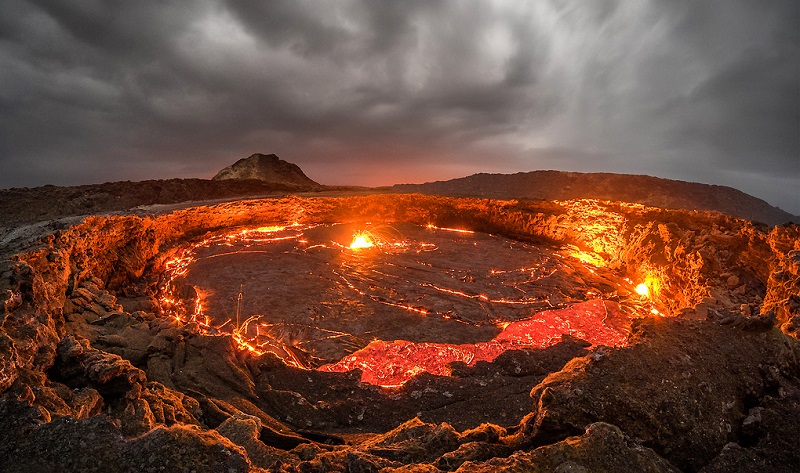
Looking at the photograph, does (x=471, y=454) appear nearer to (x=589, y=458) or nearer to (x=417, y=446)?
(x=417, y=446)

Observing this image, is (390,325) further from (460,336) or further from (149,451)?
(149,451)

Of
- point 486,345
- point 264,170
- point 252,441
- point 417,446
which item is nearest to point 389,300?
point 486,345

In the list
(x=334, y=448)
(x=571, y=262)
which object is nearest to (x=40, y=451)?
(x=334, y=448)

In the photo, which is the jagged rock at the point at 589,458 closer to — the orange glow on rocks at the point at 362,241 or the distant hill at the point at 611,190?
the orange glow on rocks at the point at 362,241

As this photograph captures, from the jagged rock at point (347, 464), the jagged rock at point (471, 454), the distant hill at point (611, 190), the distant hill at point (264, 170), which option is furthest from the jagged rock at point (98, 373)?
the distant hill at point (264, 170)

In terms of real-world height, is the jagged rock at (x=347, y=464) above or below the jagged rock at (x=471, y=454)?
below

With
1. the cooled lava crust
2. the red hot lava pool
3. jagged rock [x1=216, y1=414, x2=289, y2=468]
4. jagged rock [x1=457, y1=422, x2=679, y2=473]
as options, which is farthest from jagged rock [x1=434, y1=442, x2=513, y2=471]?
→ the red hot lava pool
